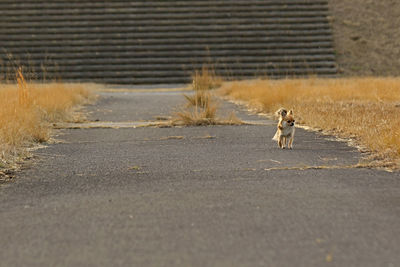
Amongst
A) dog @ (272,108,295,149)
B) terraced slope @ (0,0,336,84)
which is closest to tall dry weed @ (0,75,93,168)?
dog @ (272,108,295,149)

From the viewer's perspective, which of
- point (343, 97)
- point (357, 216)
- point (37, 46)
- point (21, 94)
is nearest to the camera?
point (357, 216)

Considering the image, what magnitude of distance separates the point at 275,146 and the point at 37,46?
24.0m

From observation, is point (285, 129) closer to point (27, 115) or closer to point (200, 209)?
point (200, 209)

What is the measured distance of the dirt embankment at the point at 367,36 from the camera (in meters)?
31.9

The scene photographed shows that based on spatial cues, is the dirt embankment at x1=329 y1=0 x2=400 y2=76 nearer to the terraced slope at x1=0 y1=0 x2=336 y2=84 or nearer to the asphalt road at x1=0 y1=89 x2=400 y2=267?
the terraced slope at x1=0 y1=0 x2=336 y2=84

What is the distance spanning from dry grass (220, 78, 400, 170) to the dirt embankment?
399 inches

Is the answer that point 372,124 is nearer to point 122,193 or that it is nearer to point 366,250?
point 122,193

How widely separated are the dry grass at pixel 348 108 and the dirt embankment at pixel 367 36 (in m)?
10.1

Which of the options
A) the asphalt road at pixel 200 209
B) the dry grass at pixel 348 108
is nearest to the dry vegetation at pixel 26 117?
the asphalt road at pixel 200 209

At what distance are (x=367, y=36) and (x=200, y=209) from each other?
30.4 metres

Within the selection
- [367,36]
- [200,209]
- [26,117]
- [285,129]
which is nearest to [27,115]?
[26,117]

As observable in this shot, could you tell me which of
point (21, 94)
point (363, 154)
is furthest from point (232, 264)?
point (21, 94)

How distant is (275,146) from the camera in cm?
980

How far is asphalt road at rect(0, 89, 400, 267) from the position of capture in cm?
446
